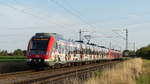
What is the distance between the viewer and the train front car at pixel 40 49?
Result: 2525 centimetres

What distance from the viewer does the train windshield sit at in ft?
84.5

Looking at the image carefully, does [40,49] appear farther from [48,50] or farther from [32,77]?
[32,77]

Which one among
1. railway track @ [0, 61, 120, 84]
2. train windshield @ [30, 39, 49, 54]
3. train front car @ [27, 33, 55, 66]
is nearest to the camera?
railway track @ [0, 61, 120, 84]

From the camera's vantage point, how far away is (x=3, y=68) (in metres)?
24.8

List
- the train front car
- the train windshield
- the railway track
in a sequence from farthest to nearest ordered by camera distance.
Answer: the train windshield, the train front car, the railway track

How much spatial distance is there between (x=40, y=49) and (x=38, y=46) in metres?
0.42

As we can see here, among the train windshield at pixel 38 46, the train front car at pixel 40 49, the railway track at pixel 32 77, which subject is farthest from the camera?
the train windshield at pixel 38 46

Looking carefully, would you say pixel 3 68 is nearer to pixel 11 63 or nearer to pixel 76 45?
pixel 11 63

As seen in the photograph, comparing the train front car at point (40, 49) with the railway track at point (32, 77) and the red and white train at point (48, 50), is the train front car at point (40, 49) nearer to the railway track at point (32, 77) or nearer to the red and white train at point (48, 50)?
the red and white train at point (48, 50)

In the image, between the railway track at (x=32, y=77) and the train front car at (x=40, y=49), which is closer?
the railway track at (x=32, y=77)

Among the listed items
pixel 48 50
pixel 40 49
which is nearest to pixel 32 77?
pixel 48 50

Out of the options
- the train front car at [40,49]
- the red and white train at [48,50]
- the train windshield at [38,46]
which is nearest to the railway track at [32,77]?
the train front car at [40,49]

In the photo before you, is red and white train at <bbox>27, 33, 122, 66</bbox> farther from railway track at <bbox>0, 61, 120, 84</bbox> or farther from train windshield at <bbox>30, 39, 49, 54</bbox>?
railway track at <bbox>0, 61, 120, 84</bbox>

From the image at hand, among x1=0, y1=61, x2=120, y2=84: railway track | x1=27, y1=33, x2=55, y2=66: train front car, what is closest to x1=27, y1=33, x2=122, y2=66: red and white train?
x1=27, y1=33, x2=55, y2=66: train front car
